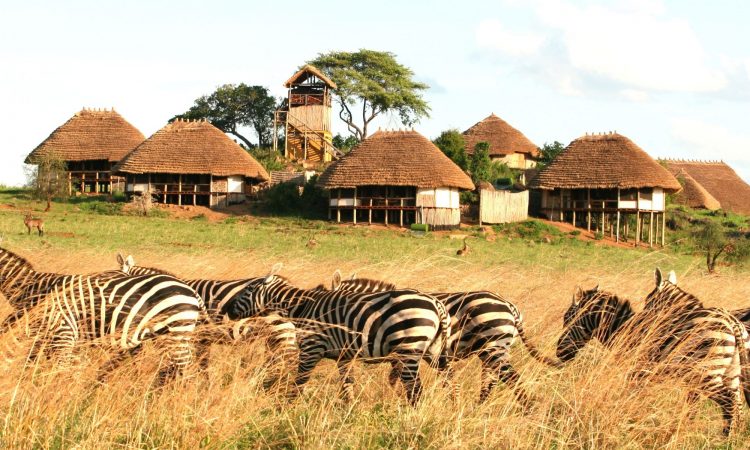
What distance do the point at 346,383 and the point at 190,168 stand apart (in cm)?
3560

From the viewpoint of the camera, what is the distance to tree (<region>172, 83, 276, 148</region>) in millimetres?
57750

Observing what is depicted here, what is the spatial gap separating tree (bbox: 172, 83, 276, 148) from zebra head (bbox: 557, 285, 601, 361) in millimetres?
51519

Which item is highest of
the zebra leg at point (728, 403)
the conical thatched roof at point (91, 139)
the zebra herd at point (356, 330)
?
the conical thatched roof at point (91, 139)

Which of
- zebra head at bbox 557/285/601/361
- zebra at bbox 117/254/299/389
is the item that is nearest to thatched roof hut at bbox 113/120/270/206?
zebra at bbox 117/254/299/389

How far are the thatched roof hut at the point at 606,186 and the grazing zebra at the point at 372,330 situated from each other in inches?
1297

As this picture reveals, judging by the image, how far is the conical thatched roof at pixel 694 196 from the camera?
2066 inches

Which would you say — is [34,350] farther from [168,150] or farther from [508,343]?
[168,150]

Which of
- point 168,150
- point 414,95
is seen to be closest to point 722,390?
point 168,150

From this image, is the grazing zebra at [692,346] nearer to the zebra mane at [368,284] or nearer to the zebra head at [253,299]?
the zebra mane at [368,284]

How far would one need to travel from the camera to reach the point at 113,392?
5535 millimetres

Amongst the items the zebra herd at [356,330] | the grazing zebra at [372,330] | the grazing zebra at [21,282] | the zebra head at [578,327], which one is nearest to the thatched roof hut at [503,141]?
the zebra head at [578,327]

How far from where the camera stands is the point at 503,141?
56125 mm

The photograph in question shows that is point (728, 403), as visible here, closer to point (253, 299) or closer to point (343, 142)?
point (253, 299)

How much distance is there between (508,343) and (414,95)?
54444mm
